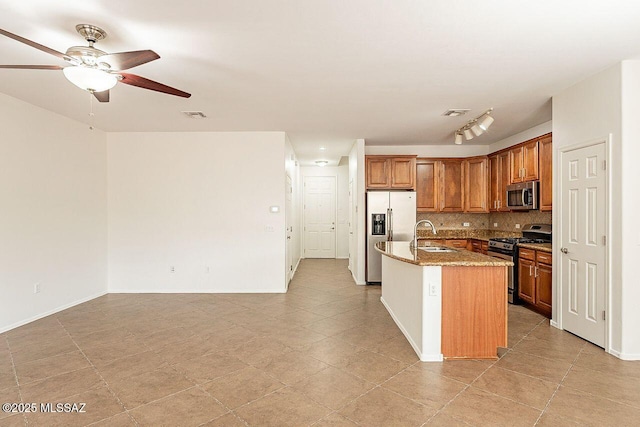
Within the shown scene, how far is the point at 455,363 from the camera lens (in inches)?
114

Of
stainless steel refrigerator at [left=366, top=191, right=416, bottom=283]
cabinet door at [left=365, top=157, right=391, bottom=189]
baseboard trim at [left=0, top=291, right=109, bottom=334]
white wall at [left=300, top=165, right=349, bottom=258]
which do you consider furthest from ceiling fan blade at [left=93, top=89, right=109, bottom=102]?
white wall at [left=300, top=165, right=349, bottom=258]

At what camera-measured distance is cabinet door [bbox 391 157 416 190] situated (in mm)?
6102

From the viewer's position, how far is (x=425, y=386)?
98.0 inches

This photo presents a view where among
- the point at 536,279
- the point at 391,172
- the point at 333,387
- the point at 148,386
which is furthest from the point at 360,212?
the point at 148,386

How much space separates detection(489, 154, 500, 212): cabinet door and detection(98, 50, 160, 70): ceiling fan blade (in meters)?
5.67

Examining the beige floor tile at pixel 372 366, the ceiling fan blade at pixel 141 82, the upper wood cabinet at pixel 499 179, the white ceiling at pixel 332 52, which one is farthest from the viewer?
the upper wood cabinet at pixel 499 179

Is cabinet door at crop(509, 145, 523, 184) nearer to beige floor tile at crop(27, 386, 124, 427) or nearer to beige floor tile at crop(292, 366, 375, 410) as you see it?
beige floor tile at crop(292, 366, 375, 410)

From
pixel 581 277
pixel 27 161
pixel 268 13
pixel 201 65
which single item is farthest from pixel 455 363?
pixel 27 161

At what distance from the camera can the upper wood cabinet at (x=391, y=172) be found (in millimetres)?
6105

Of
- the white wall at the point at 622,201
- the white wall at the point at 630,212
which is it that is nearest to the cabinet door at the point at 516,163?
the white wall at the point at 622,201

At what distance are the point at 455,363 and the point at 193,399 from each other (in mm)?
2160

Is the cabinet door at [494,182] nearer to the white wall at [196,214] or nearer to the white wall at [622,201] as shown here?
the white wall at [622,201]

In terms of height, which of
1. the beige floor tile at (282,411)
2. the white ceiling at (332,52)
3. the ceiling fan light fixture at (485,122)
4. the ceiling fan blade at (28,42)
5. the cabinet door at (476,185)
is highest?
the white ceiling at (332,52)

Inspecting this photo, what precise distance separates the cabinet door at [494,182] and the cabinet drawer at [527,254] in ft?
4.98
